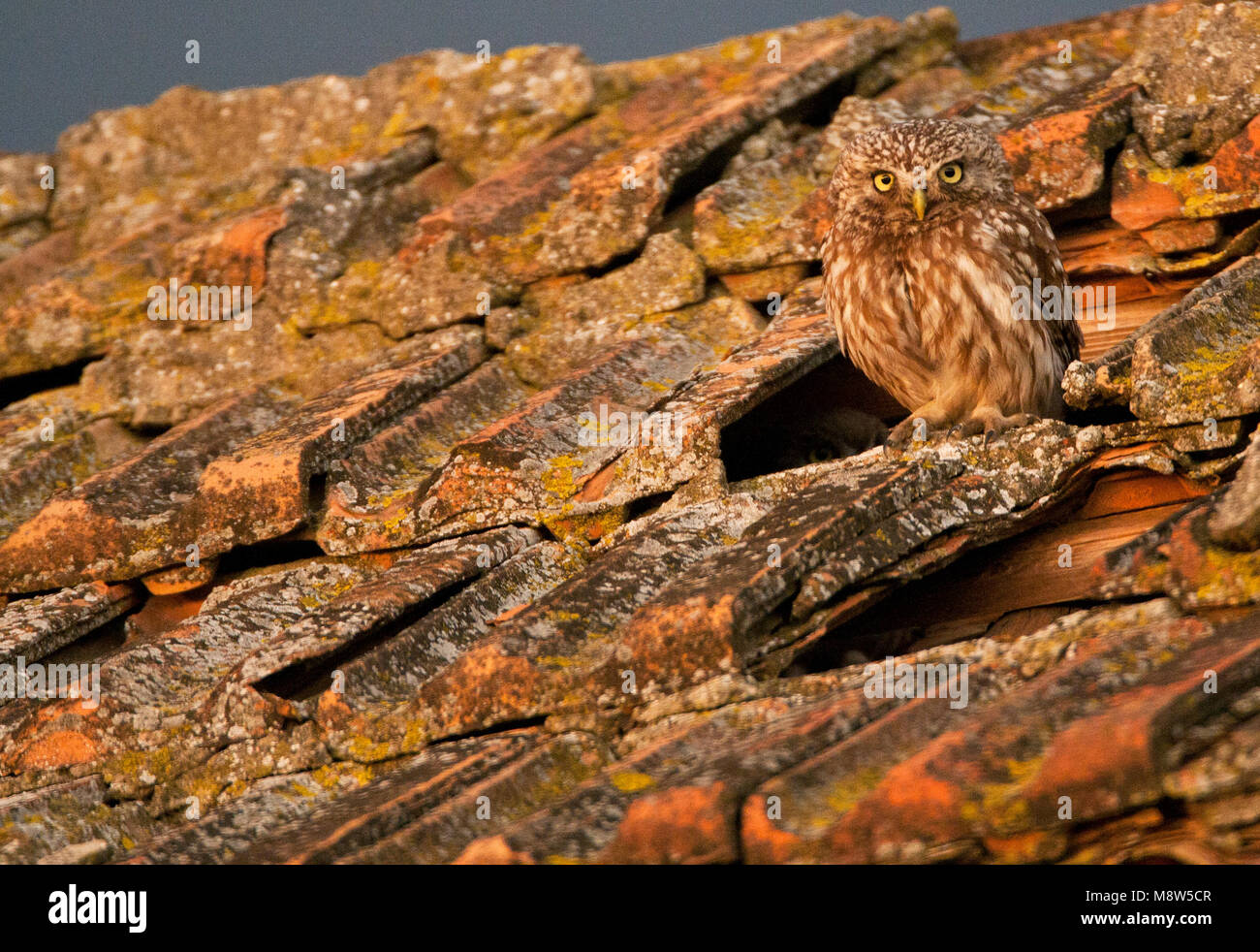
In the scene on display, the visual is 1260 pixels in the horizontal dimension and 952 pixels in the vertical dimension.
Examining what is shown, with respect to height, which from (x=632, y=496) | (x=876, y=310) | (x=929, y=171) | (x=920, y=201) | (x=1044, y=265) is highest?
(x=929, y=171)

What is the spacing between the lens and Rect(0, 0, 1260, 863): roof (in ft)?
9.97

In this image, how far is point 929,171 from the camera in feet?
16.3

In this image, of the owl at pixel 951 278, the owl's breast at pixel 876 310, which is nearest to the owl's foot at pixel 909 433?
the owl at pixel 951 278

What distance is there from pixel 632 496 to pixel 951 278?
1450 millimetres

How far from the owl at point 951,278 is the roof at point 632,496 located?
0.36 m

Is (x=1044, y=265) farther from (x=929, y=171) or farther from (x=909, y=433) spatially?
(x=909, y=433)

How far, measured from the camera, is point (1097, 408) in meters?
4.52

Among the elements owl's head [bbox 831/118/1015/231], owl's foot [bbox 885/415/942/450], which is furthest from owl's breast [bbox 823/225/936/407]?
owl's foot [bbox 885/415/942/450]

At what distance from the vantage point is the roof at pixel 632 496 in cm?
304

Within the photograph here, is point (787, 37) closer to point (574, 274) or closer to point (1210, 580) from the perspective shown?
point (574, 274)

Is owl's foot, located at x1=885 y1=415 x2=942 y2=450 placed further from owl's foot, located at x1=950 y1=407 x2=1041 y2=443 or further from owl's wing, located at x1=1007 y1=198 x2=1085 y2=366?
owl's wing, located at x1=1007 y1=198 x2=1085 y2=366

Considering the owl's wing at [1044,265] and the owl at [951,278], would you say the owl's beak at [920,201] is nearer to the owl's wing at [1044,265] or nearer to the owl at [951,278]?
the owl at [951,278]

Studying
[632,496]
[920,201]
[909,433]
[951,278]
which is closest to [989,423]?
[909,433]
